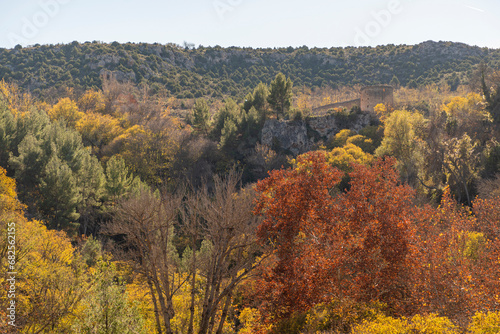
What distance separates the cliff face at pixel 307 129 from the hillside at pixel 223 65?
130 feet

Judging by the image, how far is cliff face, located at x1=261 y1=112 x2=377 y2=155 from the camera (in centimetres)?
5169

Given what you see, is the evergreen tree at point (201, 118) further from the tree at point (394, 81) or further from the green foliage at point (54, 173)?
the tree at point (394, 81)

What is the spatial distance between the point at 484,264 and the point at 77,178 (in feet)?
115

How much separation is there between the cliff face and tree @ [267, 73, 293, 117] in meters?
3.54

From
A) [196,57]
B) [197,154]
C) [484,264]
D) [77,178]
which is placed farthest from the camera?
[196,57]

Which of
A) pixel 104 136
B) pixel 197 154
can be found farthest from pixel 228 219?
pixel 104 136

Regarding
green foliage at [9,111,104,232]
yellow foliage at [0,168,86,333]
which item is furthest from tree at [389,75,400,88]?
yellow foliage at [0,168,86,333]

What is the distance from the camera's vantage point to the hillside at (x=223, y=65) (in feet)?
289

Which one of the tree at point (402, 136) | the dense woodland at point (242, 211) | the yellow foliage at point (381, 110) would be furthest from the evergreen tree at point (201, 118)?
the tree at point (402, 136)

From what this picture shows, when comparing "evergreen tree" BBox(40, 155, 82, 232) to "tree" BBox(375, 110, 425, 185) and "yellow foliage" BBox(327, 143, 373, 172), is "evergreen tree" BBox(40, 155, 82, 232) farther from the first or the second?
"tree" BBox(375, 110, 425, 185)

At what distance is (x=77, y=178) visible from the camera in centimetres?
3650

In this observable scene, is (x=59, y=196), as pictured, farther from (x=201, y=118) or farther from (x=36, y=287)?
(x=201, y=118)

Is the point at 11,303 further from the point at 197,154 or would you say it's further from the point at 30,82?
the point at 30,82

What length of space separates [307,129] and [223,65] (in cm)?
6559
